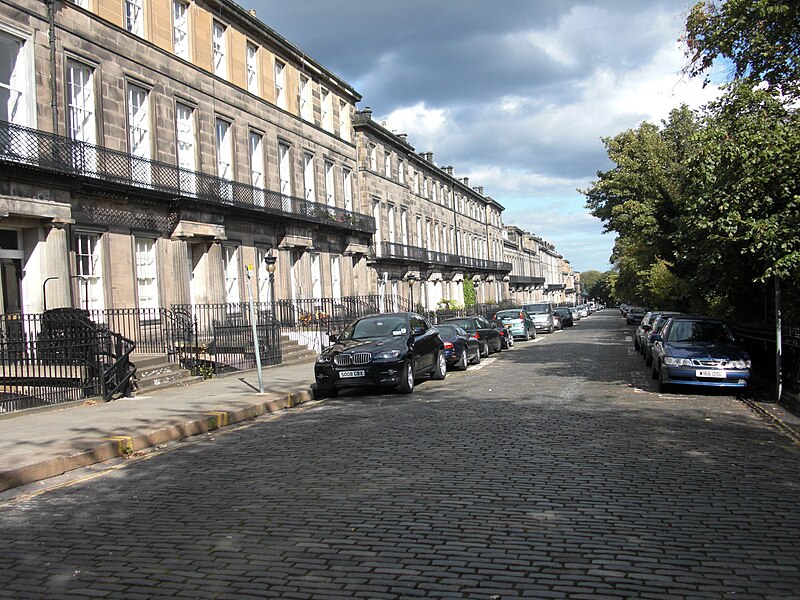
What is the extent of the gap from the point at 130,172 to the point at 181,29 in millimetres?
6454

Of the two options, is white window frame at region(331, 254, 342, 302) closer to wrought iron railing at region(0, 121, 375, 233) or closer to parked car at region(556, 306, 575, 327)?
wrought iron railing at region(0, 121, 375, 233)

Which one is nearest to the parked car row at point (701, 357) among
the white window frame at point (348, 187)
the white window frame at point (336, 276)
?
the white window frame at point (336, 276)

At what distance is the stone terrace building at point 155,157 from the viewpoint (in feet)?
54.0

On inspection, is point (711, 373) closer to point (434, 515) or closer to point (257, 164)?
point (434, 515)

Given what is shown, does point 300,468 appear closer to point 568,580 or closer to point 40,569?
point 40,569

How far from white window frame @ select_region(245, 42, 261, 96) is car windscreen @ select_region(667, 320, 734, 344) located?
1932 cm

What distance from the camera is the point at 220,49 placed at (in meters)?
25.1

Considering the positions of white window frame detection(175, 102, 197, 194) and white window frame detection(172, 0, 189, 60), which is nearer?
white window frame detection(175, 102, 197, 194)

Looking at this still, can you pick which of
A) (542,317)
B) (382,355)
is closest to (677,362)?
(382,355)

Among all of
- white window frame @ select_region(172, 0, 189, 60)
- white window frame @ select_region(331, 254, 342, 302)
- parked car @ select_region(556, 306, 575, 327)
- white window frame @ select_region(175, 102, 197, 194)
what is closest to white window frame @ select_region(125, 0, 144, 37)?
white window frame @ select_region(172, 0, 189, 60)

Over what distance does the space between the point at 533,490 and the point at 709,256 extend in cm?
826

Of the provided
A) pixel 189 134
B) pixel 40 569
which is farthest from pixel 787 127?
pixel 189 134

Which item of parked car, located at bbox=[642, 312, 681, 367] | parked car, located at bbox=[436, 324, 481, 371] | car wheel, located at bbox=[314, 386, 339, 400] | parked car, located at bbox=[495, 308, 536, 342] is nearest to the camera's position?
car wheel, located at bbox=[314, 386, 339, 400]

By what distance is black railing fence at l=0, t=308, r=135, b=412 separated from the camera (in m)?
11.8
